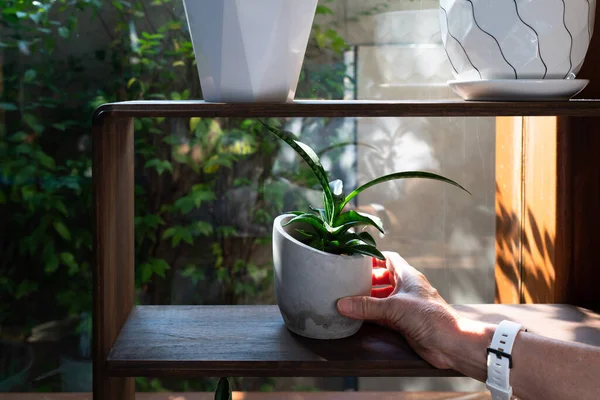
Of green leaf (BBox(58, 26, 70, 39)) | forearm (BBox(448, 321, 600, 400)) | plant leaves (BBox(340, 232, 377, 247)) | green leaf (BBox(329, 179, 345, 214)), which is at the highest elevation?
green leaf (BBox(58, 26, 70, 39))

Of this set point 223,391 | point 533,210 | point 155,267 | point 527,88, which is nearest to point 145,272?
point 155,267

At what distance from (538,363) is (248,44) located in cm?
70

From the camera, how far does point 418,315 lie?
3.69 feet

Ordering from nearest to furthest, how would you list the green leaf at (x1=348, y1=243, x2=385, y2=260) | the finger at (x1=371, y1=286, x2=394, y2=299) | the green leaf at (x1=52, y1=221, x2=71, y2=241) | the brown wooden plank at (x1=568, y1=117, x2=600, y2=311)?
1. the green leaf at (x1=348, y1=243, x2=385, y2=260)
2. the finger at (x1=371, y1=286, x2=394, y2=299)
3. the brown wooden plank at (x1=568, y1=117, x2=600, y2=311)
4. the green leaf at (x1=52, y1=221, x2=71, y2=241)

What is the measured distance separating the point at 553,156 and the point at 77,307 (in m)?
1.28

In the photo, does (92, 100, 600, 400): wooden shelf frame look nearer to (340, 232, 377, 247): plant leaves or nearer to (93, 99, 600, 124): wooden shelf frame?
(93, 99, 600, 124): wooden shelf frame

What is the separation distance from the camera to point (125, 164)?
125cm

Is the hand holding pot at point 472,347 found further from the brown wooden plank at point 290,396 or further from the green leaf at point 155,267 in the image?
the green leaf at point 155,267

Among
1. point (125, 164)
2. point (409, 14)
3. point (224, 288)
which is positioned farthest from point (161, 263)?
point (409, 14)

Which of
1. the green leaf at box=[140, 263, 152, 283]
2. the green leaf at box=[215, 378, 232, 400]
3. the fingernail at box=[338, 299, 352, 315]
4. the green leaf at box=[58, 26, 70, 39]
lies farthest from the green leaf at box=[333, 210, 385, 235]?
the green leaf at box=[58, 26, 70, 39]

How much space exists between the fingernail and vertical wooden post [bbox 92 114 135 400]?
392 mm

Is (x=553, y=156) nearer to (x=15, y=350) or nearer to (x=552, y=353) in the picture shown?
(x=552, y=353)

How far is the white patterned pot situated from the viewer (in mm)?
1053

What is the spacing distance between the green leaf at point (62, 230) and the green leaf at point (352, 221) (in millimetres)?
911
